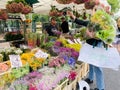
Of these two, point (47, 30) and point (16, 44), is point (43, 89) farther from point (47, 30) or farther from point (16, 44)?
point (47, 30)

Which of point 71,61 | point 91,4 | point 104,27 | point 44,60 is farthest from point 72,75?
point 91,4

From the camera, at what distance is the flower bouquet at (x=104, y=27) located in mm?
4035

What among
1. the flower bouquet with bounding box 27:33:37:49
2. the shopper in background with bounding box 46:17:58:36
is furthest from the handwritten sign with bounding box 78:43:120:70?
the shopper in background with bounding box 46:17:58:36

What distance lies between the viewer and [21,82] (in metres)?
3.29

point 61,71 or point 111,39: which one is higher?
point 111,39

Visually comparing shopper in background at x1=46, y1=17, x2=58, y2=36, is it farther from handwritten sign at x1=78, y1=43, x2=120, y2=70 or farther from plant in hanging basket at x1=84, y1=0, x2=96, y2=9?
handwritten sign at x1=78, y1=43, x2=120, y2=70

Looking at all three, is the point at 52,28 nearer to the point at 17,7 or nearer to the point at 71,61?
the point at 17,7

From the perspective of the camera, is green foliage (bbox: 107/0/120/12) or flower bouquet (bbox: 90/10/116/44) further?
green foliage (bbox: 107/0/120/12)

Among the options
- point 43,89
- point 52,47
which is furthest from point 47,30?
point 43,89

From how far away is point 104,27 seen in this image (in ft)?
13.4

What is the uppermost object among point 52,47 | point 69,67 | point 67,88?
point 52,47

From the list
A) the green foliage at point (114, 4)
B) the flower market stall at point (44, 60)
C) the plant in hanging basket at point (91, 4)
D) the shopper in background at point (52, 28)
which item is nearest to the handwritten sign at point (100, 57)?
the flower market stall at point (44, 60)

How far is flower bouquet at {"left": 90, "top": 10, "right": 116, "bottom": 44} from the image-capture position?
13.2ft

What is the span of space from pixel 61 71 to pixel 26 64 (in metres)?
0.64
